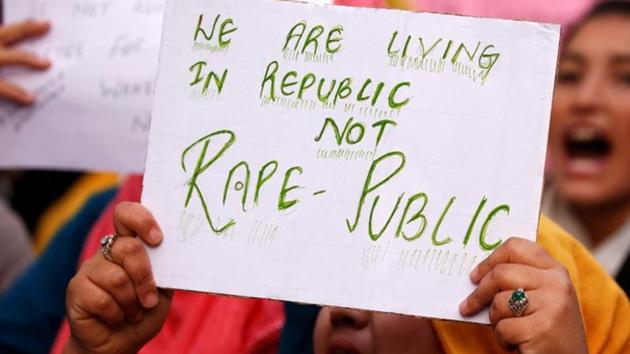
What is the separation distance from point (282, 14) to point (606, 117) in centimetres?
130

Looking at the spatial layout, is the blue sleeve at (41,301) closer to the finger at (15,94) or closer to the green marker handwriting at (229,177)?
the finger at (15,94)

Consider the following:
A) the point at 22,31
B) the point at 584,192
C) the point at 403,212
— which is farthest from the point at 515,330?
the point at 584,192

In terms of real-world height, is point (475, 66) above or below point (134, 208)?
above

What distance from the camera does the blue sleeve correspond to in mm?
1949

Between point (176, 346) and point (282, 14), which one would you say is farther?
point (176, 346)

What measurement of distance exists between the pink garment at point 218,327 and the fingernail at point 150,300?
0.38m

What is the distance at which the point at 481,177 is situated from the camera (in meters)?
1.21

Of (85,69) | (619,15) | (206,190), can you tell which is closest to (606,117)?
(619,15)

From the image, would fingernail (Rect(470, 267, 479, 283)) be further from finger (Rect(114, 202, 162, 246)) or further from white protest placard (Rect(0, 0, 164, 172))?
white protest placard (Rect(0, 0, 164, 172))

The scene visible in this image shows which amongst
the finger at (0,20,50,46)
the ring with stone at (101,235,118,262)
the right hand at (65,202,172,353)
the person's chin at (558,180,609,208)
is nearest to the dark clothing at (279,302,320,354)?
the right hand at (65,202,172,353)

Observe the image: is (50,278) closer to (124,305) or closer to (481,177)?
(124,305)

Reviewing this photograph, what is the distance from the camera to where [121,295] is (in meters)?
1.25

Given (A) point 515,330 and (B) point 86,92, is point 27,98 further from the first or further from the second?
(A) point 515,330

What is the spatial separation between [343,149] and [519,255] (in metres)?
0.24
